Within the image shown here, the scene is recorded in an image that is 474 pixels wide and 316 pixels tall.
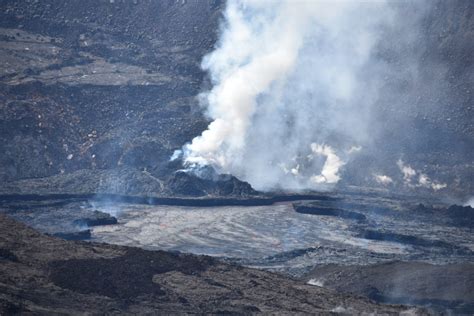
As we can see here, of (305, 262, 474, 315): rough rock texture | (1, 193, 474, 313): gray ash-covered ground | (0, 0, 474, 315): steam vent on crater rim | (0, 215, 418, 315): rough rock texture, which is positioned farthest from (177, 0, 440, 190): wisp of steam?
(0, 215, 418, 315): rough rock texture

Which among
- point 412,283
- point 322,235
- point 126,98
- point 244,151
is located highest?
point 126,98

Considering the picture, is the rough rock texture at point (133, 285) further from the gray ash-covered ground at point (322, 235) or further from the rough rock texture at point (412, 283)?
the gray ash-covered ground at point (322, 235)

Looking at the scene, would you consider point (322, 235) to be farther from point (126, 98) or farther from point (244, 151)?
point (126, 98)

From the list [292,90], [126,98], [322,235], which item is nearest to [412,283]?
[322,235]

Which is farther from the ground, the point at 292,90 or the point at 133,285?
the point at 292,90

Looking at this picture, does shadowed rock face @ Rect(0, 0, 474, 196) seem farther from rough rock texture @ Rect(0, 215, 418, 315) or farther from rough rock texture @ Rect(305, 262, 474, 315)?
rough rock texture @ Rect(0, 215, 418, 315)

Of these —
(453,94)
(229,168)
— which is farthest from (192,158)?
(453,94)
